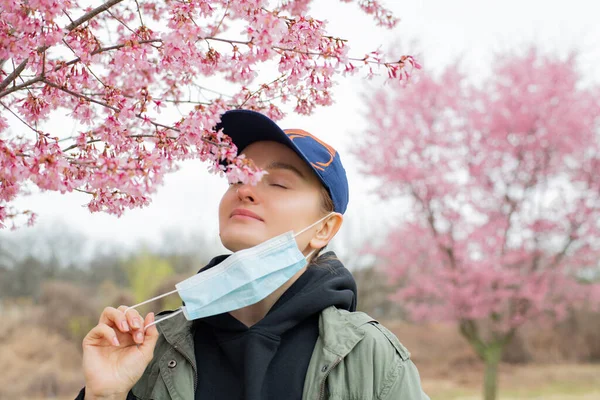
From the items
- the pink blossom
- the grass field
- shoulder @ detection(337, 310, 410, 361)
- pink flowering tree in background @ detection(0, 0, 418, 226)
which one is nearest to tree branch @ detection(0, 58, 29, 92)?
pink flowering tree in background @ detection(0, 0, 418, 226)

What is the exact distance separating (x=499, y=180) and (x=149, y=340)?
10637 millimetres

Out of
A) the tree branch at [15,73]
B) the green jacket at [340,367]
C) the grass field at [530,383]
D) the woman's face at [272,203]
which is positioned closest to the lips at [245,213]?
the woman's face at [272,203]

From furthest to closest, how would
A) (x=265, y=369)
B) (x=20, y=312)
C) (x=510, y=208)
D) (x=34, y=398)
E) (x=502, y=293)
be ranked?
(x=20, y=312) < (x=34, y=398) < (x=510, y=208) < (x=502, y=293) < (x=265, y=369)

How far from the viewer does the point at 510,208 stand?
36.9ft

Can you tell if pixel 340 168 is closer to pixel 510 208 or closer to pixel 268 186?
pixel 268 186

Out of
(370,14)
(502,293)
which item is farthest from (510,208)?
(370,14)

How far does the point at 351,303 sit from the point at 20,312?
18718 millimetres

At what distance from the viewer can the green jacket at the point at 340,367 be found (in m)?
1.60

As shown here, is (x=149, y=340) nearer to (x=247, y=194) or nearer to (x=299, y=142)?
(x=247, y=194)

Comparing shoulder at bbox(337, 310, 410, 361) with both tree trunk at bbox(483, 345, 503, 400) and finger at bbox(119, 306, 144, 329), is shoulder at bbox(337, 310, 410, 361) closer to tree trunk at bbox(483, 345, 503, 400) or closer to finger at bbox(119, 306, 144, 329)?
finger at bbox(119, 306, 144, 329)

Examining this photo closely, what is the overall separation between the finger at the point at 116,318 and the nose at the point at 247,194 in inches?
20.2

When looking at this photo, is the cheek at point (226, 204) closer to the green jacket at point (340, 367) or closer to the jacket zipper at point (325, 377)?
the green jacket at point (340, 367)

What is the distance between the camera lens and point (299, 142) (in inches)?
75.0

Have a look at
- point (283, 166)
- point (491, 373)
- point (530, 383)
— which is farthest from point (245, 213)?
point (530, 383)
